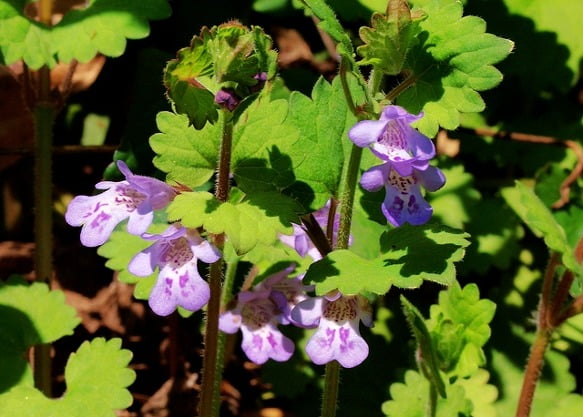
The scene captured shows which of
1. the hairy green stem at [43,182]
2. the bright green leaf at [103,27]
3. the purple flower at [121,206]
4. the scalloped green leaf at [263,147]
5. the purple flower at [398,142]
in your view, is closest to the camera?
the purple flower at [398,142]

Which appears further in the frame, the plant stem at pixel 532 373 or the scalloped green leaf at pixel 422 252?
the plant stem at pixel 532 373

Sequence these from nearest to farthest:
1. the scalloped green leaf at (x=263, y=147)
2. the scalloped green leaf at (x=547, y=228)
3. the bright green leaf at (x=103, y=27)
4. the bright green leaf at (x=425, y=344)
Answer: the scalloped green leaf at (x=263, y=147) < the bright green leaf at (x=425, y=344) < the scalloped green leaf at (x=547, y=228) < the bright green leaf at (x=103, y=27)

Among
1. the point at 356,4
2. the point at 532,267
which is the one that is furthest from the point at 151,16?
the point at 532,267

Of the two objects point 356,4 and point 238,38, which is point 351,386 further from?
point 238,38

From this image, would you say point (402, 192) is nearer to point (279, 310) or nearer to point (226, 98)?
point (226, 98)

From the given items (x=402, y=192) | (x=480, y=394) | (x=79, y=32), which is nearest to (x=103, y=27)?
(x=79, y=32)

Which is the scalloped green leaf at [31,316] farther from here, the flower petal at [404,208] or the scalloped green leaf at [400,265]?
the flower petal at [404,208]

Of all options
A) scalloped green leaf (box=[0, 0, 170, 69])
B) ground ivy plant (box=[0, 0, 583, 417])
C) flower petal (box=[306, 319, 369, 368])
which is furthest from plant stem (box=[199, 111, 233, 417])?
scalloped green leaf (box=[0, 0, 170, 69])

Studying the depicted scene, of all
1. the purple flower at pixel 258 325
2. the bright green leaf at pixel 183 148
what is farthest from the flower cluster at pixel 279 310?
the bright green leaf at pixel 183 148
